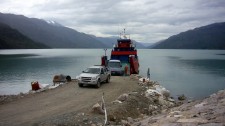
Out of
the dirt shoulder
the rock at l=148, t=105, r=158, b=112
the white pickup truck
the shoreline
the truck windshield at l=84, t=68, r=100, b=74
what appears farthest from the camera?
the truck windshield at l=84, t=68, r=100, b=74

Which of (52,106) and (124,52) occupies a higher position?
(124,52)

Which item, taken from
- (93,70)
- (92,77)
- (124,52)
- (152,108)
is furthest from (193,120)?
(124,52)

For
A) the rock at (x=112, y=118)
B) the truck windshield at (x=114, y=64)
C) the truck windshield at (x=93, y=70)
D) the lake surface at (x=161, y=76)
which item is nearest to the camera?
the rock at (x=112, y=118)

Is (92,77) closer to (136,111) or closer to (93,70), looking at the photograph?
(93,70)

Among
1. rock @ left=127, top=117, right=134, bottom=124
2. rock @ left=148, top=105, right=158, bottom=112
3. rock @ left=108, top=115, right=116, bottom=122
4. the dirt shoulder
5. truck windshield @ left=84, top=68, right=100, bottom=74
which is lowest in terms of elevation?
rock @ left=148, top=105, right=158, bottom=112

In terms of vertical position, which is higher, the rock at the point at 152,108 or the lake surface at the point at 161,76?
the rock at the point at 152,108

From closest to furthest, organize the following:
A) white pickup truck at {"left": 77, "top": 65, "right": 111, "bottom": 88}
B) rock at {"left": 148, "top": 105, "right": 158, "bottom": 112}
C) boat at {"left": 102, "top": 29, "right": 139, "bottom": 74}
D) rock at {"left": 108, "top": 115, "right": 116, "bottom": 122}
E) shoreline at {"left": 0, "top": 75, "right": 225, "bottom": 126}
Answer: shoreline at {"left": 0, "top": 75, "right": 225, "bottom": 126} < rock at {"left": 108, "top": 115, "right": 116, "bottom": 122} < rock at {"left": 148, "top": 105, "right": 158, "bottom": 112} < white pickup truck at {"left": 77, "top": 65, "right": 111, "bottom": 88} < boat at {"left": 102, "top": 29, "right": 139, "bottom": 74}

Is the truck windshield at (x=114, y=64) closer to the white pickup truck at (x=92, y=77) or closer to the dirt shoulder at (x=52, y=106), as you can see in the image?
the white pickup truck at (x=92, y=77)

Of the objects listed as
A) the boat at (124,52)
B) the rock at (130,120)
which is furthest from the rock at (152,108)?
the boat at (124,52)

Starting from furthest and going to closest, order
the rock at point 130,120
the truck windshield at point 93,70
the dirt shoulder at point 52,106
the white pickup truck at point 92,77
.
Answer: the truck windshield at point 93,70, the white pickup truck at point 92,77, the rock at point 130,120, the dirt shoulder at point 52,106

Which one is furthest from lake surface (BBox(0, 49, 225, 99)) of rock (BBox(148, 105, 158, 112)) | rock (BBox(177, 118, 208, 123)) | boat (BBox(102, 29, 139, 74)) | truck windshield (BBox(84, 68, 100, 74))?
rock (BBox(177, 118, 208, 123))

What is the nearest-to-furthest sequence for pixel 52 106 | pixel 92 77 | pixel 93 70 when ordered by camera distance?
1. pixel 52 106
2. pixel 92 77
3. pixel 93 70

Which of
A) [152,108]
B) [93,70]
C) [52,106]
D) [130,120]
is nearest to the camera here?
[130,120]

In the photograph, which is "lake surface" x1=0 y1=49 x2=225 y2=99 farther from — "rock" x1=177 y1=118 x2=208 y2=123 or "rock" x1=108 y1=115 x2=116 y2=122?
"rock" x1=177 y1=118 x2=208 y2=123
